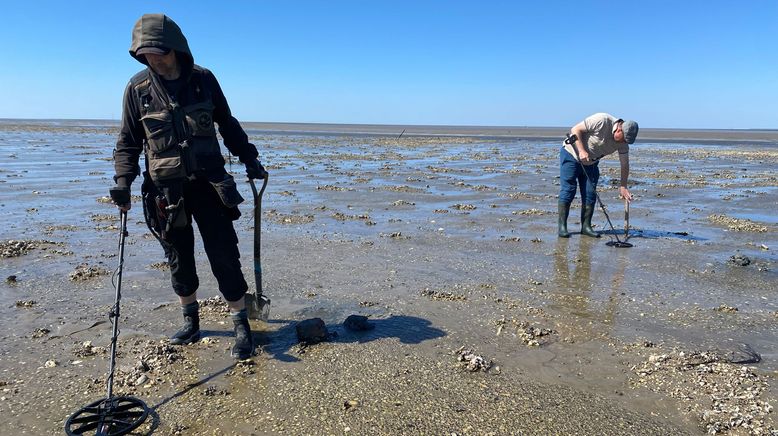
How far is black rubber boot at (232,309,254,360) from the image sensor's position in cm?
432

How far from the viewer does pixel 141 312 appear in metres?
5.38

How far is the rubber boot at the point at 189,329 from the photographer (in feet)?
15.1

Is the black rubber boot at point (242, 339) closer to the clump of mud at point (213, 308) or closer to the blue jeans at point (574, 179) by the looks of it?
the clump of mud at point (213, 308)

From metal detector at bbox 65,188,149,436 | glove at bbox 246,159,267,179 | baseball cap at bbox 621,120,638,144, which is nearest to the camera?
metal detector at bbox 65,188,149,436

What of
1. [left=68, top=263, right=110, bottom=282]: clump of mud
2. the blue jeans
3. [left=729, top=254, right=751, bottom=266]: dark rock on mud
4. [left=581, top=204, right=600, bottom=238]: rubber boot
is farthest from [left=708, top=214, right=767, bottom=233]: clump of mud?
[left=68, top=263, right=110, bottom=282]: clump of mud

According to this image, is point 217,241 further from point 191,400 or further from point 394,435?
point 394,435

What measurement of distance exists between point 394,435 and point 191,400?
1.54 meters

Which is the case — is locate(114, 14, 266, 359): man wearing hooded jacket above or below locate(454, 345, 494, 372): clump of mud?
above

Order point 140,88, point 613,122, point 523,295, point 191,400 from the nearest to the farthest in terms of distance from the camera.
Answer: point 191,400 → point 140,88 → point 523,295 → point 613,122

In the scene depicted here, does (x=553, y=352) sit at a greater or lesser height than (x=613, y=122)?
lesser

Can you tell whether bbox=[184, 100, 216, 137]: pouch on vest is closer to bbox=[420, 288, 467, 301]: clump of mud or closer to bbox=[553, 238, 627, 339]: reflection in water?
bbox=[420, 288, 467, 301]: clump of mud

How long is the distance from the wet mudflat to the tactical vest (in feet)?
5.20

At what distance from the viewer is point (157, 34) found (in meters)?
3.79

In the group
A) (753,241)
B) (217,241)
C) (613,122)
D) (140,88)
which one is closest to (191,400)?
(217,241)
